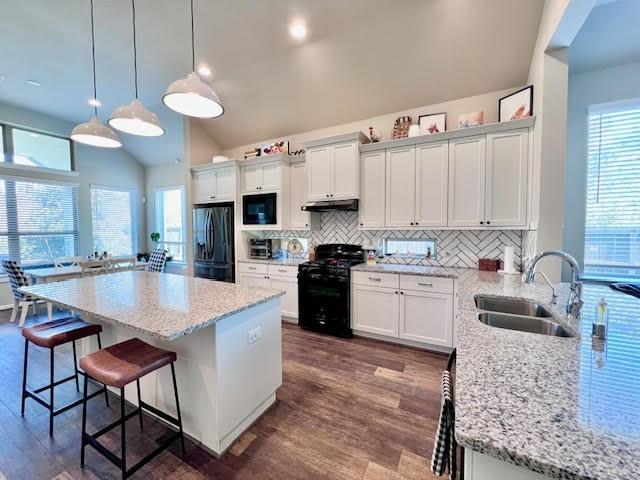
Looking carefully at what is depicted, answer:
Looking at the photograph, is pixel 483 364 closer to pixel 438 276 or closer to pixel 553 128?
pixel 438 276

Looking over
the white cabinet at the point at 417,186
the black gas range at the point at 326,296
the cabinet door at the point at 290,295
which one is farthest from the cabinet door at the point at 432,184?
the cabinet door at the point at 290,295

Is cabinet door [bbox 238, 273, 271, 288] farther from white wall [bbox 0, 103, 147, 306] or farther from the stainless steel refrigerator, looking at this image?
white wall [bbox 0, 103, 147, 306]

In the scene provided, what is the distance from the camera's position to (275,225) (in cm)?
420

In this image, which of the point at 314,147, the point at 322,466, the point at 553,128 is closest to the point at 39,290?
the point at 322,466

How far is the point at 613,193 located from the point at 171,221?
7.96 m

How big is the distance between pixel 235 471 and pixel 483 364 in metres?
1.56

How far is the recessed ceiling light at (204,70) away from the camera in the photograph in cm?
352

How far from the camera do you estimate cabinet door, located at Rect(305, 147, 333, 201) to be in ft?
12.3

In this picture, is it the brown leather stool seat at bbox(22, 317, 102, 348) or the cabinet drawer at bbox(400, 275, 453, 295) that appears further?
the cabinet drawer at bbox(400, 275, 453, 295)

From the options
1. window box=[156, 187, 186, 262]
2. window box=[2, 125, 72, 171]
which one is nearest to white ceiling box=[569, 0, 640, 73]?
window box=[156, 187, 186, 262]

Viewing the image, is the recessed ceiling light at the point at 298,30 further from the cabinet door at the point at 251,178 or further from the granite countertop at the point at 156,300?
the granite countertop at the point at 156,300

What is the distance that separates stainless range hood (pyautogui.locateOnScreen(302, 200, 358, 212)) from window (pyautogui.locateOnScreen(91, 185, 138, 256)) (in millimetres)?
5310

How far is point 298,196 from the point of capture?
4176 millimetres

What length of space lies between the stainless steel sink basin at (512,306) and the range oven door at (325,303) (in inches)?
67.6
